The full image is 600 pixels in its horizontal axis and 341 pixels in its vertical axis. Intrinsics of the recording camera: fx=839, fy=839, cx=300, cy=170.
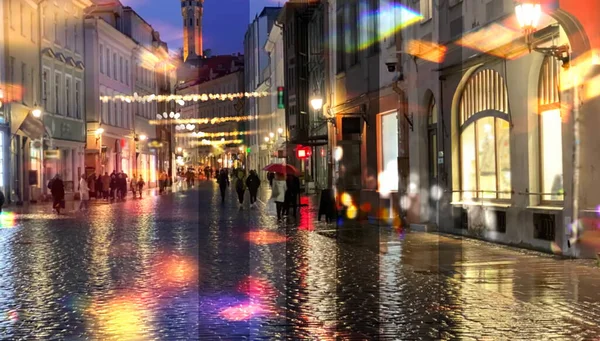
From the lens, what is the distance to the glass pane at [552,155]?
1537 cm

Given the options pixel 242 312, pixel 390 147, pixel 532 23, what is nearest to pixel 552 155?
pixel 532 23

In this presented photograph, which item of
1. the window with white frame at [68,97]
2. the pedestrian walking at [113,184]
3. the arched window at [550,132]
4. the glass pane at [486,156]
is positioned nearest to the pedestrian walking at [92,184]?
the pedestrian walking at [113,184]

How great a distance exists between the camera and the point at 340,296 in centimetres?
1065

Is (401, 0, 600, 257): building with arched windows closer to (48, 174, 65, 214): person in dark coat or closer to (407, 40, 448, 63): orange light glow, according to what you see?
(407, 40, 448, 63): orange light glow

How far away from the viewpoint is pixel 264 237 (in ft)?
Result: 66.5

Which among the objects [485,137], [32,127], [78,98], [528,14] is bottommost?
[485,137]

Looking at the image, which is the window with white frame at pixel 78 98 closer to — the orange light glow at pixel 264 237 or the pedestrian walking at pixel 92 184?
the pedestrian walking at pixel 92 184

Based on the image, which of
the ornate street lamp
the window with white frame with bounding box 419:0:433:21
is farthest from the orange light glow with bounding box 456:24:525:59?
the window with white frame with bounding box 419:0:433:21

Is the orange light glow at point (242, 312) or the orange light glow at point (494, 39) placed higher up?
the orange light glow at point (494, 39)

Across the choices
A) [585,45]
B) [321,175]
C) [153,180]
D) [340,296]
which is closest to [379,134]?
[585,45]

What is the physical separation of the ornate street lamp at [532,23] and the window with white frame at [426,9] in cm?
713

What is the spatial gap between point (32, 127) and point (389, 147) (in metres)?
22.0

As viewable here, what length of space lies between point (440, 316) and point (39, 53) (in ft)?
125

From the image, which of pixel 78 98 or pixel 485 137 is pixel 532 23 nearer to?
pixel 485 137
